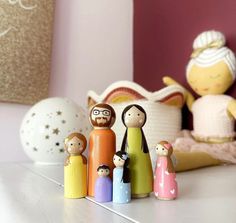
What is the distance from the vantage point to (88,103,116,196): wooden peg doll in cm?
41

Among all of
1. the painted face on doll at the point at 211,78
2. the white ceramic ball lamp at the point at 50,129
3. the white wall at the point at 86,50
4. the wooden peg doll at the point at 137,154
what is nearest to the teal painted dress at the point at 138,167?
the wooden peg doll at the point at 137,154

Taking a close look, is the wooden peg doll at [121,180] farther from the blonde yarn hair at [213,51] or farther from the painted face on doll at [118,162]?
the blonde yarn hair at [213,51]

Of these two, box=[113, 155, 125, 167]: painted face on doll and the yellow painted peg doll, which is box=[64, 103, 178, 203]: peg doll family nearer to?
box=[113, 155, 125, 167]: painted face on doll

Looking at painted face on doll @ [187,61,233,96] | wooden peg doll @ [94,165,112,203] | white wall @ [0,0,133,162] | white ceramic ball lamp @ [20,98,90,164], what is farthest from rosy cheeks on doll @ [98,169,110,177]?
white wall @ [0,0,133,162]

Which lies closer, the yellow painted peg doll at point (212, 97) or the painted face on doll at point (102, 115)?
the painted face on doll at point (102, 115)

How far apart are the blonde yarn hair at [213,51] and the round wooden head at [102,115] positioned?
1.84ft

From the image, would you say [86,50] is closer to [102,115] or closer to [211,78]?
[211,78]

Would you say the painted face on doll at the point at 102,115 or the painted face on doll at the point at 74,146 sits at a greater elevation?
the painted face on doll at the point at 102,115

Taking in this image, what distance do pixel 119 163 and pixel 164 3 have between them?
0.93 m

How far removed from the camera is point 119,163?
38 centimetres

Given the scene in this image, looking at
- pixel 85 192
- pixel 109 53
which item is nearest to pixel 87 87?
pixel 109 53

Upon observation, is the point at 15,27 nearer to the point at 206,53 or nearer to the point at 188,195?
the point at 206,53

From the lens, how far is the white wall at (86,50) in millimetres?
1143

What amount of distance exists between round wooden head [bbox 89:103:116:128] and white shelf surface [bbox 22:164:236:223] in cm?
10
